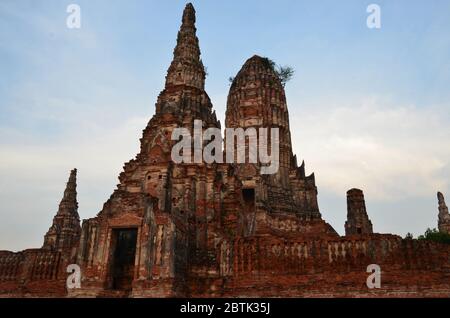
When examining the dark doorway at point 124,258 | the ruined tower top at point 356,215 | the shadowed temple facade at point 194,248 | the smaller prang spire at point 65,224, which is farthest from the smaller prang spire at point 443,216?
the smaller prang spire at point 65,224

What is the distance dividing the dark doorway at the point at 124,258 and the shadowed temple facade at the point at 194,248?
5 cm

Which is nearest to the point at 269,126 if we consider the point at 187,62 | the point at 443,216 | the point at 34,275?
the point at 187,62

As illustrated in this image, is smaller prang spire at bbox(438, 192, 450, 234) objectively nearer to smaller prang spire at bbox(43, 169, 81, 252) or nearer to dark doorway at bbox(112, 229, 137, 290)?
dark doorway at bbox(112, 229, 137, 290)

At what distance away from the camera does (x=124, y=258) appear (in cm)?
2022

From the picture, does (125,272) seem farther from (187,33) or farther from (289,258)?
(187,33)

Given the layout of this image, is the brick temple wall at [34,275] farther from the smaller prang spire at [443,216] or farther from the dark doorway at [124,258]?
the smaller prang spire at [443,216]

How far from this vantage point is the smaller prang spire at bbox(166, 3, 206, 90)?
2839cm

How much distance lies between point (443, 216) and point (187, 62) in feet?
109

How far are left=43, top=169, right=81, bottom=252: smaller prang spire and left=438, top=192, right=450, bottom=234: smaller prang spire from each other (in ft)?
122

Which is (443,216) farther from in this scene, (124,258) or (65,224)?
(65,224)

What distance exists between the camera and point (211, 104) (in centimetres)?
2892

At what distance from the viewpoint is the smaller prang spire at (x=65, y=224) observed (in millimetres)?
36062

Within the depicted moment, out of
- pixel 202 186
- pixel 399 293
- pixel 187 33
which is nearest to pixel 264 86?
pixel 187 33

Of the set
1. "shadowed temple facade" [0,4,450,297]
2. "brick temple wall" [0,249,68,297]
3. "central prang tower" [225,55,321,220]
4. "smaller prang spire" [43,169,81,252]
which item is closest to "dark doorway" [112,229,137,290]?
"shadowed temple facade" [0,4,450,297]
